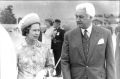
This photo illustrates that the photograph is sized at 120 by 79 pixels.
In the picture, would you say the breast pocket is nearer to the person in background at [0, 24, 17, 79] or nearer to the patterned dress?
the patterned dress

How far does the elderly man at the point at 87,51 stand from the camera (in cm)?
A: 419

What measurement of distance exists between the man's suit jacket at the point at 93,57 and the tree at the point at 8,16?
6819mm

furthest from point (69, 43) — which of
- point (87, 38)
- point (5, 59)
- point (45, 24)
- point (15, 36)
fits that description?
point (45, 24)

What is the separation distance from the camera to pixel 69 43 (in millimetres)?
4293

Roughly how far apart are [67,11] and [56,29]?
827 millimetres

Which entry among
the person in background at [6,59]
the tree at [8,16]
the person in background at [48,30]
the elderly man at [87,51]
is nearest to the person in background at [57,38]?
the person in background at [48,30]

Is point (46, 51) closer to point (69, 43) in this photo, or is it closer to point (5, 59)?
A: point (69, 43)

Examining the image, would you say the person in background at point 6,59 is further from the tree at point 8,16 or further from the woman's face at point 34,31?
the tree at point 8,16

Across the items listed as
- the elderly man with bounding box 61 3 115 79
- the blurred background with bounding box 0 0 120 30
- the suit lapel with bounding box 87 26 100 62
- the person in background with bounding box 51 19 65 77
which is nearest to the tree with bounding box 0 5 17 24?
the blurred background with bounding box 0 0 120 30

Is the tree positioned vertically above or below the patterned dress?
below

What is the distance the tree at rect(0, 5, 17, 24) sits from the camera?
35.8ft

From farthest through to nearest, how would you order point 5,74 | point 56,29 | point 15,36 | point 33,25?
point 56,29, point 15,36, point 33,25, point 5,74

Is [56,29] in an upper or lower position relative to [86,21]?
lower

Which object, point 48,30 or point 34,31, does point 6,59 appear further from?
point 48,30
